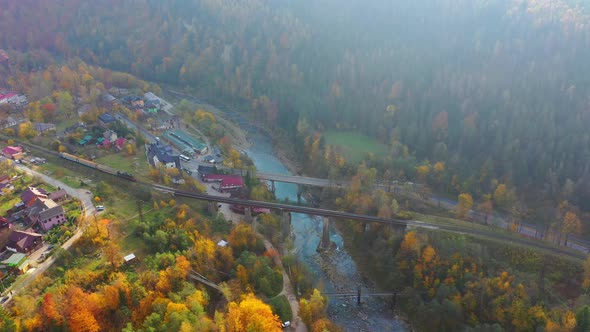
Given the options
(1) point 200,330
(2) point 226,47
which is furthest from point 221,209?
(2) point 226,47

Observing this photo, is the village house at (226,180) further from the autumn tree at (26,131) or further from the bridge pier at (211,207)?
the autumn tree at (26,131)

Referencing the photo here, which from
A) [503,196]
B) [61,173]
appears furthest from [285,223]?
[61,173]

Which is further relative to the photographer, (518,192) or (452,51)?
(452,51)

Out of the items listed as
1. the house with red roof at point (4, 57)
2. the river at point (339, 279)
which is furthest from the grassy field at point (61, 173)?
the house with red roof at point (4, 57)

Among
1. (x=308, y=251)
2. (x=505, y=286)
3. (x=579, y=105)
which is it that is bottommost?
(x=308, y=251)

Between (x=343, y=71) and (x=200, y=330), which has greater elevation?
(x=343, y=71)

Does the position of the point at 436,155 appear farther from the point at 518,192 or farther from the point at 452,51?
the point at 452,51
